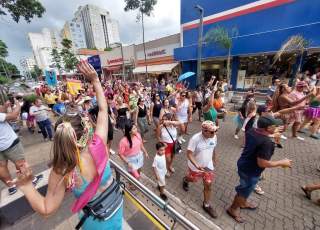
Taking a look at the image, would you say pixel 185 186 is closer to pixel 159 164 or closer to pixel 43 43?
pixel 159 164

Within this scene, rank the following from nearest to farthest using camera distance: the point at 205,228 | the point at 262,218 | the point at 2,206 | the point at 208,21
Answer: the point at 205,228 < the point at 262,218 < the point at 2,206 < the point at 208,21

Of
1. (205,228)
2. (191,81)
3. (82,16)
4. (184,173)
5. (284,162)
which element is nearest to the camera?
(284,162)

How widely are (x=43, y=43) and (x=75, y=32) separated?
25.9 metres

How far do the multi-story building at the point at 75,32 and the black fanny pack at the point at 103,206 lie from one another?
8551cm

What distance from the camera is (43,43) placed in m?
85.2

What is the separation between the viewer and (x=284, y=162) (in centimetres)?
217

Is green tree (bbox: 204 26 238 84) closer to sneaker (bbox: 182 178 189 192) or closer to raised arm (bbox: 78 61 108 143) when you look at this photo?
sneaker (bbox: 182 178 189 192)

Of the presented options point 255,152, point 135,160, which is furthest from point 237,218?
point 135,160

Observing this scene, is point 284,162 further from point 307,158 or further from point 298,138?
point 298,138

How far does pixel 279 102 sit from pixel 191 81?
1302 cm

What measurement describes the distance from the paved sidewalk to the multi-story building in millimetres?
83903

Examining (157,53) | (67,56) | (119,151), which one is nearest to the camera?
(119,151)

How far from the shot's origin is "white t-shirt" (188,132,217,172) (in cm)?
278

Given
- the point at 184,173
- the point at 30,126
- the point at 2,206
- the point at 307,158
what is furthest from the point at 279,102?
the point at 30,126
